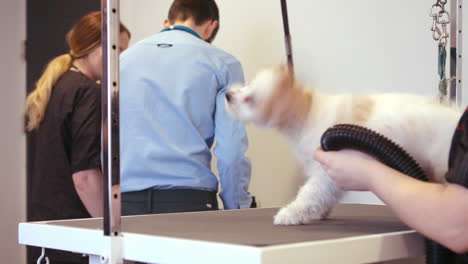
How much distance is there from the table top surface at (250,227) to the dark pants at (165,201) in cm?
42

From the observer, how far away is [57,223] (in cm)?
125

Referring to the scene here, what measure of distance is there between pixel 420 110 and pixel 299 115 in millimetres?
223

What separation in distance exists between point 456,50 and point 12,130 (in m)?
3.06

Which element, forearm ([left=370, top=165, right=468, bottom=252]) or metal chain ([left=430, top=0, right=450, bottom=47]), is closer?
forearm ([left=370, top=165, right=468, bottom=252])

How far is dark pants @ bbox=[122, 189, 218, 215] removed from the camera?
1.88 meters

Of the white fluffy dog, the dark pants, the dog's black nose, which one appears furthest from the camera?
the dark pants

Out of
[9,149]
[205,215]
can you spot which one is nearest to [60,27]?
[9,149]

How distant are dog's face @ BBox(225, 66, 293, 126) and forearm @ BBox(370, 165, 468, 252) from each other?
0.97 feet

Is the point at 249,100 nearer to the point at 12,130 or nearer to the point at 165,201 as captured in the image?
the point at 165,201

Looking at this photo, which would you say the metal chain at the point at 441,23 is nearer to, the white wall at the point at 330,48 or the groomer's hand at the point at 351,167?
the white wall at the point at 330,48

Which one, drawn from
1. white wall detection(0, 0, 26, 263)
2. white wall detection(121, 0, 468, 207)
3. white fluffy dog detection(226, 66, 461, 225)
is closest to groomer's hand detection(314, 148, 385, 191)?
white fluffy dog detection(226, 66, 461, 225)

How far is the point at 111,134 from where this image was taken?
101 cm

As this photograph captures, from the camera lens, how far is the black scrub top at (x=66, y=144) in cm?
213

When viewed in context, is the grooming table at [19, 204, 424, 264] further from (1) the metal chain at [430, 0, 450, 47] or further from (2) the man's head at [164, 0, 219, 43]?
(2) the man's head at [164, 0, 219, 43]
